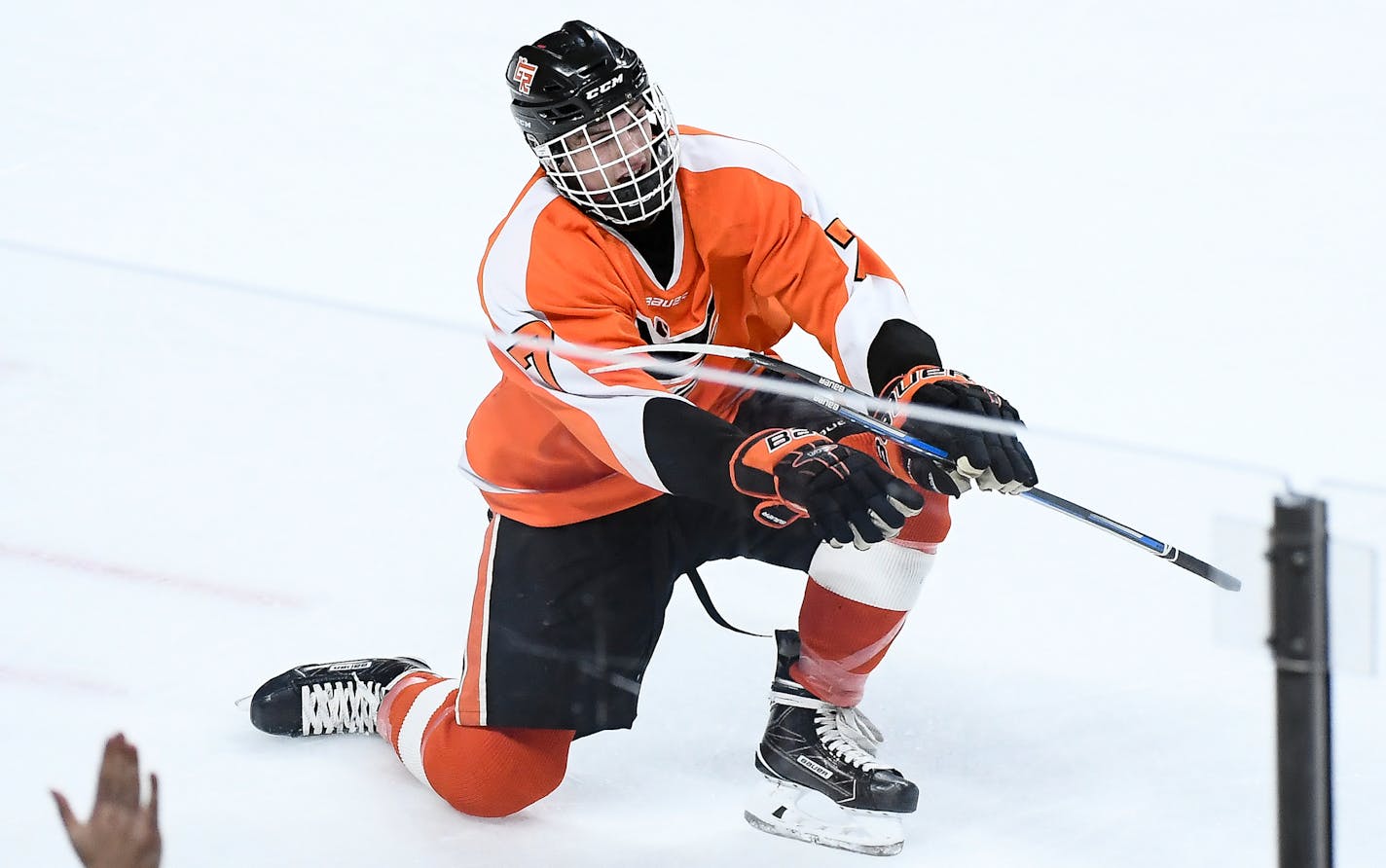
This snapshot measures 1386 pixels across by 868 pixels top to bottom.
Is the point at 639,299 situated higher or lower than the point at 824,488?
higher

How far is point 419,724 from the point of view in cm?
203

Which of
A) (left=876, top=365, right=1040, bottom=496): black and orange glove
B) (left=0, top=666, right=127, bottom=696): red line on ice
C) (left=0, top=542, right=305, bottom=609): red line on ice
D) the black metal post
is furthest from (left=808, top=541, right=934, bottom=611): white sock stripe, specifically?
(left=0, top=666, right=127, bottom=696): red line on ice

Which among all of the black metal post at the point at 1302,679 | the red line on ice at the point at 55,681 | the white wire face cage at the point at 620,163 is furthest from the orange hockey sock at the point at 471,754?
the black metal post at the point at 1302,679

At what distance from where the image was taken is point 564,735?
1.86m

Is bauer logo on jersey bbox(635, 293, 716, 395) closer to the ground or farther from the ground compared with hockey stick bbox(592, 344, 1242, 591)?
farther from the ground

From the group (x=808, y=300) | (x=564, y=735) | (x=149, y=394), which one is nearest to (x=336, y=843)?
(x=564, y=735)

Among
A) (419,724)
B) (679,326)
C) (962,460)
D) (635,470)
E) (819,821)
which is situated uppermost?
(679,326)

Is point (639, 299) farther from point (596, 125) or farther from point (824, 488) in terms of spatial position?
point (824, 488)

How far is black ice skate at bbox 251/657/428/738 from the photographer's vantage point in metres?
1.94

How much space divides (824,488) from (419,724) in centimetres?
77

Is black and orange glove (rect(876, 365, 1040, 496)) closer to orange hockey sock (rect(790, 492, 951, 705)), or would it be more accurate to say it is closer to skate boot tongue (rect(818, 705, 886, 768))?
orange hockey sock (rect(790, 492, 951, 705))

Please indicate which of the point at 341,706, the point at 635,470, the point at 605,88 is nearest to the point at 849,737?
the point at 635,470

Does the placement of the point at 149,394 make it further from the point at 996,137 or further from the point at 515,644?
the point at 996,137

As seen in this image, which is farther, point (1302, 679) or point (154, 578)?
point (154, 578)
